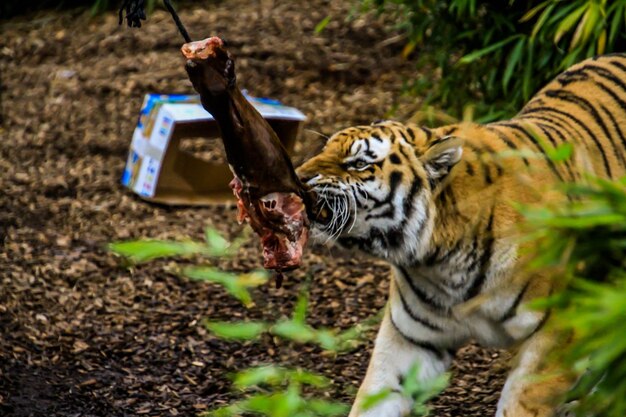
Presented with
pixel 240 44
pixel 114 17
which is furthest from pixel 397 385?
pixel 114 17

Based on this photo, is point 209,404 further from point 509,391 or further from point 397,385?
point 509,391

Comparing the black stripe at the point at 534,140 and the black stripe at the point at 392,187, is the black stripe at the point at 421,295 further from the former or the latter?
the black stripe at the point at 534,140

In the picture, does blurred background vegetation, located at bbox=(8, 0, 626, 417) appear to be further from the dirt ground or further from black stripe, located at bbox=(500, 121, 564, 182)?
the dirt ground

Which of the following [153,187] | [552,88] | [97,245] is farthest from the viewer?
[153,187]

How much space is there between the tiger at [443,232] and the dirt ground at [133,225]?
68 centimetres

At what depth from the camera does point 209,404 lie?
155 inches

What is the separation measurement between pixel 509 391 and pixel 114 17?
5763 mm

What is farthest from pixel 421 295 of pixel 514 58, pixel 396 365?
pixel 514 58

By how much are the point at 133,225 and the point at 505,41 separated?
6.30 feet

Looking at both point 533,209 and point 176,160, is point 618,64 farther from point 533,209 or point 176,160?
point 176,160

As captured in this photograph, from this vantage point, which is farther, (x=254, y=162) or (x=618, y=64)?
(x=618, y=64)

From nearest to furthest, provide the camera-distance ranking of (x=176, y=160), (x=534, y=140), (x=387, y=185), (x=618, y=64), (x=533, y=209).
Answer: (x=533, y=209) < (x=387, y=185) < (x=534, y=140) < (x=618, y=64) < (x=176, y=160)

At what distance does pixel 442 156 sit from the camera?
306 cm

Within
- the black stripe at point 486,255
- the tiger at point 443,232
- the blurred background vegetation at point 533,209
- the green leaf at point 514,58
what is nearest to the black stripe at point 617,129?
the tiger at point 443,232
